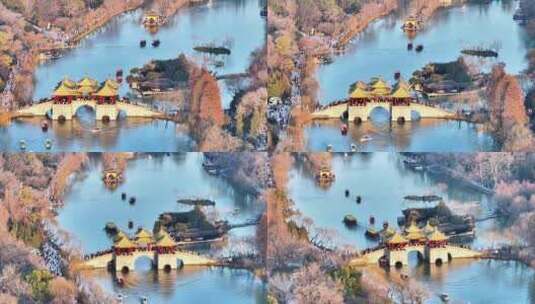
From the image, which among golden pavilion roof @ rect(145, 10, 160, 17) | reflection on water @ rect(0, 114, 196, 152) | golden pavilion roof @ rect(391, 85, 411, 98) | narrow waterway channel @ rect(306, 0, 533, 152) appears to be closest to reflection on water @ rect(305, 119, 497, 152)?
narrow waterway channel @ rect(306, 0, 533, 152)

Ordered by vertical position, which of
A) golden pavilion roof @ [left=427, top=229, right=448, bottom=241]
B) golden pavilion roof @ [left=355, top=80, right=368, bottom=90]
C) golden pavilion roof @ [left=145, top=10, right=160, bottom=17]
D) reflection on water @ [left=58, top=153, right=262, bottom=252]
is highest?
golden pavilion roof @ [left=145, top=10, right=160, bottom=17]

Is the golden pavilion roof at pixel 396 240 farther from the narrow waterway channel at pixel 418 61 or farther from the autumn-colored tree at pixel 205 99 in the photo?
the autumn-colored tree at pixel 205 99

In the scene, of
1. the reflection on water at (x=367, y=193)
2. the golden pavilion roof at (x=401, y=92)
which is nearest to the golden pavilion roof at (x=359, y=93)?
the golden pavilion roof at (x=401, y=92)

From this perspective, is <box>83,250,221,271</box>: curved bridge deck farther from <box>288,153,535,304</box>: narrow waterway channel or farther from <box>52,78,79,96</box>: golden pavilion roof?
<box>52,78,79,96</box>: golden pavilion roof

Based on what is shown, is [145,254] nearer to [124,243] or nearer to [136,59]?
[124,243]

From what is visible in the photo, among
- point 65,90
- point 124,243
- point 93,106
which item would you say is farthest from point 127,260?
point 65,90

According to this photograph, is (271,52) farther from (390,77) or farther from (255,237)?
(255,237)

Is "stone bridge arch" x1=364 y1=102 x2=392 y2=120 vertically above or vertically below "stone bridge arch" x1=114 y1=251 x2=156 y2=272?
above

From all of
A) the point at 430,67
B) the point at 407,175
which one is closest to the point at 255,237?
the point at 407,175
